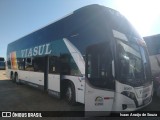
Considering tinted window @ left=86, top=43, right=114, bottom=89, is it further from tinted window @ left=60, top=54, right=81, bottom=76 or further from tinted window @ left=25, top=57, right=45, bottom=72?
tinted window @ left=25, top=57, right=45, bottom=72

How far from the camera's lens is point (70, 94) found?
26.7 feet

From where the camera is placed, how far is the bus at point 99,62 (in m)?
5.78

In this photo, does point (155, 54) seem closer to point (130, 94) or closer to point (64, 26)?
point (64, 26)

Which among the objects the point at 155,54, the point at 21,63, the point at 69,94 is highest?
the point at 155,54

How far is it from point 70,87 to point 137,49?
124 inches

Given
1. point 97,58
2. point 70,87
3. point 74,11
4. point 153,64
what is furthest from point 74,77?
point 153,64

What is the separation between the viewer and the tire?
25.8 feet

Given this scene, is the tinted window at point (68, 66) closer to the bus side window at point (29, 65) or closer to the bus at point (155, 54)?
the bus side window at point (29, 65)

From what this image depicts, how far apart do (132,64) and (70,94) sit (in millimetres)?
3069

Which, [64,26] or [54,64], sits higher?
[64,26]

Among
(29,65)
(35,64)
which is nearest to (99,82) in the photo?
(35,64)

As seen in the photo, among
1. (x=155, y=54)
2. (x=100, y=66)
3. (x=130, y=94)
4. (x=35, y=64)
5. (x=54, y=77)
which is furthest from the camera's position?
(x=155, y=54)

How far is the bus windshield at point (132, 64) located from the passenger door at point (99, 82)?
1.13 feet

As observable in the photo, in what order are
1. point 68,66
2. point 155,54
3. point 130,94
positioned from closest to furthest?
point 130,94 → point 68,66 → point 155,54
